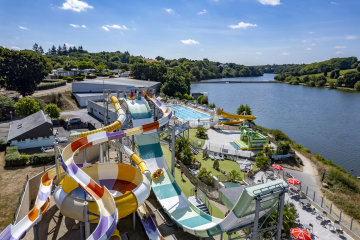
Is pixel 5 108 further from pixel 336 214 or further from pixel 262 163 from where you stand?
pixel 336 214

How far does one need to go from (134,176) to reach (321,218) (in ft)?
43.5

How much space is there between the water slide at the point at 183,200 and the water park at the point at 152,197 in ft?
0.18

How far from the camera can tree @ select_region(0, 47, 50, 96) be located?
4206cm

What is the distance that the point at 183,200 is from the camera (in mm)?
15516

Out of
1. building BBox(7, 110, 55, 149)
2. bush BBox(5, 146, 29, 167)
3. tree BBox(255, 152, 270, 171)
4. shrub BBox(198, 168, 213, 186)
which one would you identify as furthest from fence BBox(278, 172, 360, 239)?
building BBox(7, 110, 55, 149)

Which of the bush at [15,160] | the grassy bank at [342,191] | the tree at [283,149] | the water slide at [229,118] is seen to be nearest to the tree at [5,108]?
the bush at [15,160]

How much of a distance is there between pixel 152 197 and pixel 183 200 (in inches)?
129

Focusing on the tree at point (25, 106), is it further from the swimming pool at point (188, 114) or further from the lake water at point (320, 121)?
the lake water at point (320, 121)

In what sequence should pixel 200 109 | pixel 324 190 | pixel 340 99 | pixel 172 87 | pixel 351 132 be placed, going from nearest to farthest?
pixel 324 190 < pixel 351 132 < pixel 200 109 < pixel 172 87 < pixel 340 99

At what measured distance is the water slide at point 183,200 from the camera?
10.4m

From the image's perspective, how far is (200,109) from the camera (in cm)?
5012

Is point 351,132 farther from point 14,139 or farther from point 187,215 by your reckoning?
point 14,139

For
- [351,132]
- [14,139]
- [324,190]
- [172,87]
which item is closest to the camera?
[324,190]

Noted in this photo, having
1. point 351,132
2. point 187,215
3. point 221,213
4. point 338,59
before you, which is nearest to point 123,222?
point 187,215
